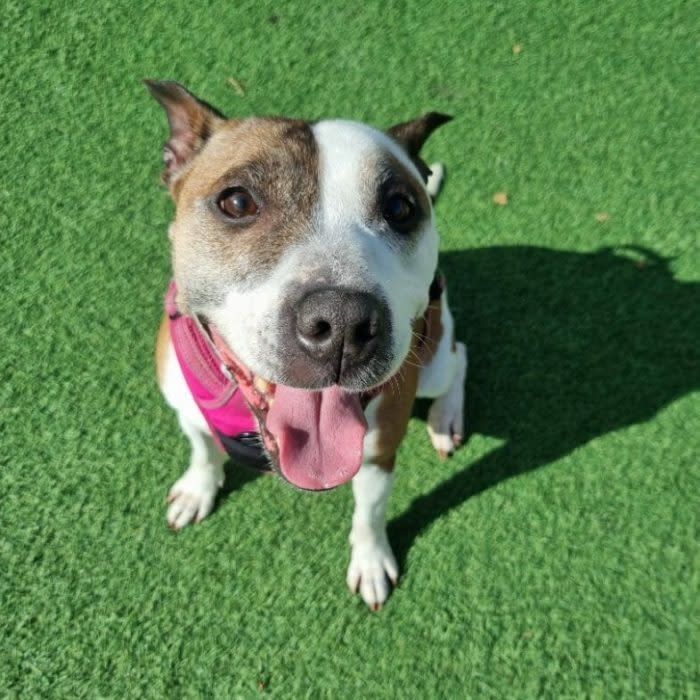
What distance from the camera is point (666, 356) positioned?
3785 mm

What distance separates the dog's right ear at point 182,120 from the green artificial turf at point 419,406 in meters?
1.34

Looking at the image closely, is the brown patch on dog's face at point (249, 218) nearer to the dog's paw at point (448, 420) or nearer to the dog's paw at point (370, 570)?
the dog's paw at point (370, 570)

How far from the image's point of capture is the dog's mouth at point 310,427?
226 centimetres

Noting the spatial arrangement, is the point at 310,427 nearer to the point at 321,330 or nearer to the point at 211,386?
the point at 211,386

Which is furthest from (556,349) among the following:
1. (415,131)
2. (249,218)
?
(249,218)

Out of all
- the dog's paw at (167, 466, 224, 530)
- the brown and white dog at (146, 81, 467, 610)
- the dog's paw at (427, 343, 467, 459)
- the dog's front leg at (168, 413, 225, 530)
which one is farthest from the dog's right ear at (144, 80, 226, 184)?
the dog's paw at (427, 343, 467, 459)

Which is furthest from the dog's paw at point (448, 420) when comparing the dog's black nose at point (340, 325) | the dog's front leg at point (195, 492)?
the dog's black nose at point (340, 325)

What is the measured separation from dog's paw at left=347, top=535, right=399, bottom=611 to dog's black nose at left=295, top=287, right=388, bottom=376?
1.44m

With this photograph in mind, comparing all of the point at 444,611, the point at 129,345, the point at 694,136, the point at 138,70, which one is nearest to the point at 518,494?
the point at 444,611

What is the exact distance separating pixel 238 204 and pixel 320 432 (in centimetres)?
79

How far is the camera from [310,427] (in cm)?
231

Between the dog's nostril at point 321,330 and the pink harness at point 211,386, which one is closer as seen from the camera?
the dog's nostril at point 321,330

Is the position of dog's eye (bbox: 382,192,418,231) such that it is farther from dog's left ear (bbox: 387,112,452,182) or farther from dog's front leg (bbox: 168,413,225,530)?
dog's front leg (bbox: 168,413,225,530)

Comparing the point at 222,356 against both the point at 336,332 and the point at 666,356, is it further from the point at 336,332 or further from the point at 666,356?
the point at 666,356
